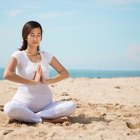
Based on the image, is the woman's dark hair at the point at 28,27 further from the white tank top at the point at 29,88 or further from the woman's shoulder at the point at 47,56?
the woman's shoulder at the point at 47,56

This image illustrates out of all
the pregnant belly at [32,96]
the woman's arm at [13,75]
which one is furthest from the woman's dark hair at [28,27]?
the pregnant belly at [32,96]

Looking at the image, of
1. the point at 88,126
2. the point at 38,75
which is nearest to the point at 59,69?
the point at 38,75

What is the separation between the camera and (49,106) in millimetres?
5555

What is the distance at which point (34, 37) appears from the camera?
5418 mm

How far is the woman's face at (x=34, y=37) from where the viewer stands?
17.6 feet

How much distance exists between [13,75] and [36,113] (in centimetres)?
71

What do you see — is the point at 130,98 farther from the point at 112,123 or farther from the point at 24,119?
the point at 24,119

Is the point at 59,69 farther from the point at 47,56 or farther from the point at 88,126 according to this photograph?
the point at 88,126

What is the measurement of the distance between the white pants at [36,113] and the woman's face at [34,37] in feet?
3.07

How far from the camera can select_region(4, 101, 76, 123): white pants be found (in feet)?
17.3

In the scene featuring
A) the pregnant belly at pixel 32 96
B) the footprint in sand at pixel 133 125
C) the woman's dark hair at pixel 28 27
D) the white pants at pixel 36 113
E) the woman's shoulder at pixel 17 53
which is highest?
the woman's dark hair at pixel 28 27

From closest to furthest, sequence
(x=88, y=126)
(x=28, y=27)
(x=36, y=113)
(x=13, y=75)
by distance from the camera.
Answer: (x=88, y=126)
(x=13, y=75)
(x=28, y=27)
(x=36, y=113)

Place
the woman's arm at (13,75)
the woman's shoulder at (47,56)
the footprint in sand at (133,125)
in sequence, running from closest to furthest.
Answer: the woman's arm at (13,75) < the footprint in sand at (133,125) < the woman's shoulder at (47,56)

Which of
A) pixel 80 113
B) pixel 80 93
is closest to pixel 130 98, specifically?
pixel 80 93
